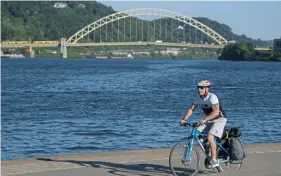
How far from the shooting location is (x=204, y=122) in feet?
29.9

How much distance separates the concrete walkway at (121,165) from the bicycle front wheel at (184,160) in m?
0.26

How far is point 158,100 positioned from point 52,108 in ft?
24.4

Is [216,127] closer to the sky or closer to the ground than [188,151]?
closer to the sky

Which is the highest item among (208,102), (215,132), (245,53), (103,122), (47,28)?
(47,28)

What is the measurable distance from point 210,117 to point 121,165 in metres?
1.82

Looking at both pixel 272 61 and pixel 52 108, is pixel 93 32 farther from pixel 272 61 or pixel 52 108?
pixel 52 108

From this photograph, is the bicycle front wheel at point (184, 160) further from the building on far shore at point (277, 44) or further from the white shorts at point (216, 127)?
the building on far shore at point (277, 44)

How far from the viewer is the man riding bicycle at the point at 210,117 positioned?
914 centimetres

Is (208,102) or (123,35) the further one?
(123,35)

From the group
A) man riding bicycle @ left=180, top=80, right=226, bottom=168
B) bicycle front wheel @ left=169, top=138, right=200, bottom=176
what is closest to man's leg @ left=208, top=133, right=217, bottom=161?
man riding bicycle @ left=180, top=80, right=226, bottom=168

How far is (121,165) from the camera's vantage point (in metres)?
10.1

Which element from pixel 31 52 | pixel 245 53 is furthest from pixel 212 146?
pixel 31 52

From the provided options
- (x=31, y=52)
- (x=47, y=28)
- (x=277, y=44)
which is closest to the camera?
(x=277, y=44)

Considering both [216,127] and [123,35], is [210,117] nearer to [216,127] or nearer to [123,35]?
[216,127]
